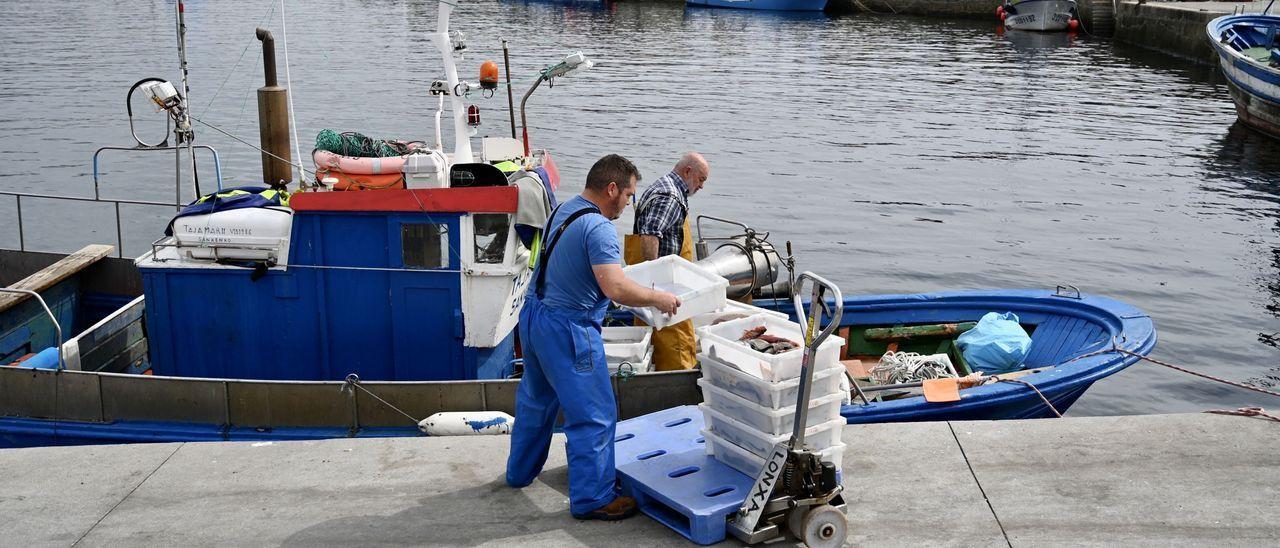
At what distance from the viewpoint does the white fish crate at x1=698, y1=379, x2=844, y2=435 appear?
547cm

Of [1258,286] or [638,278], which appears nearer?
[638,278]

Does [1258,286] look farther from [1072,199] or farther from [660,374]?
[660,374]

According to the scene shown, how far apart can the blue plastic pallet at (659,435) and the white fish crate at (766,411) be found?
0.33 metres

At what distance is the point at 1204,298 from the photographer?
1652 centimetres

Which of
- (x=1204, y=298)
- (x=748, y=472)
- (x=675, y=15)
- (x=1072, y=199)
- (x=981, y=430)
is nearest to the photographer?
(x=748, y=472)

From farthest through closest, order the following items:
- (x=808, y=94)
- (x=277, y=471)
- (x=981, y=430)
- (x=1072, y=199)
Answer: (x=808, y=94) → (x=1072, y=199) → (x=981, y=430) → (x=277, y=471)

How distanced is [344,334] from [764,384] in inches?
161

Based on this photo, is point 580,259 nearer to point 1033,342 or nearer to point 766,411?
point 766,411

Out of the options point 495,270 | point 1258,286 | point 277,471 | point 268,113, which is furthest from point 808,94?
point 277,471

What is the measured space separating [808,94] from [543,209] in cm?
2667

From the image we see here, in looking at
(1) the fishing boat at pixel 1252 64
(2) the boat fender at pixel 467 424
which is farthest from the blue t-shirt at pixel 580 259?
(1) the fishing boat at pixel 1252 64

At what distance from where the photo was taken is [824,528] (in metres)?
5.22

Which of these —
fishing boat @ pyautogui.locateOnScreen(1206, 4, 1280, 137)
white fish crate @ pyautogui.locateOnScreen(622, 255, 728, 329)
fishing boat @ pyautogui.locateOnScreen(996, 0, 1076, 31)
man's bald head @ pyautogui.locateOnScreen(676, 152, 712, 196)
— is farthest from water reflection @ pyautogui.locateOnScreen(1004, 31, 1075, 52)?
white fish crate @ pyautogui.locateOnScreen(622, 255, 728, 329)

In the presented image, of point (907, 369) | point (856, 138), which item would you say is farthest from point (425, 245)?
point (856, 138)
